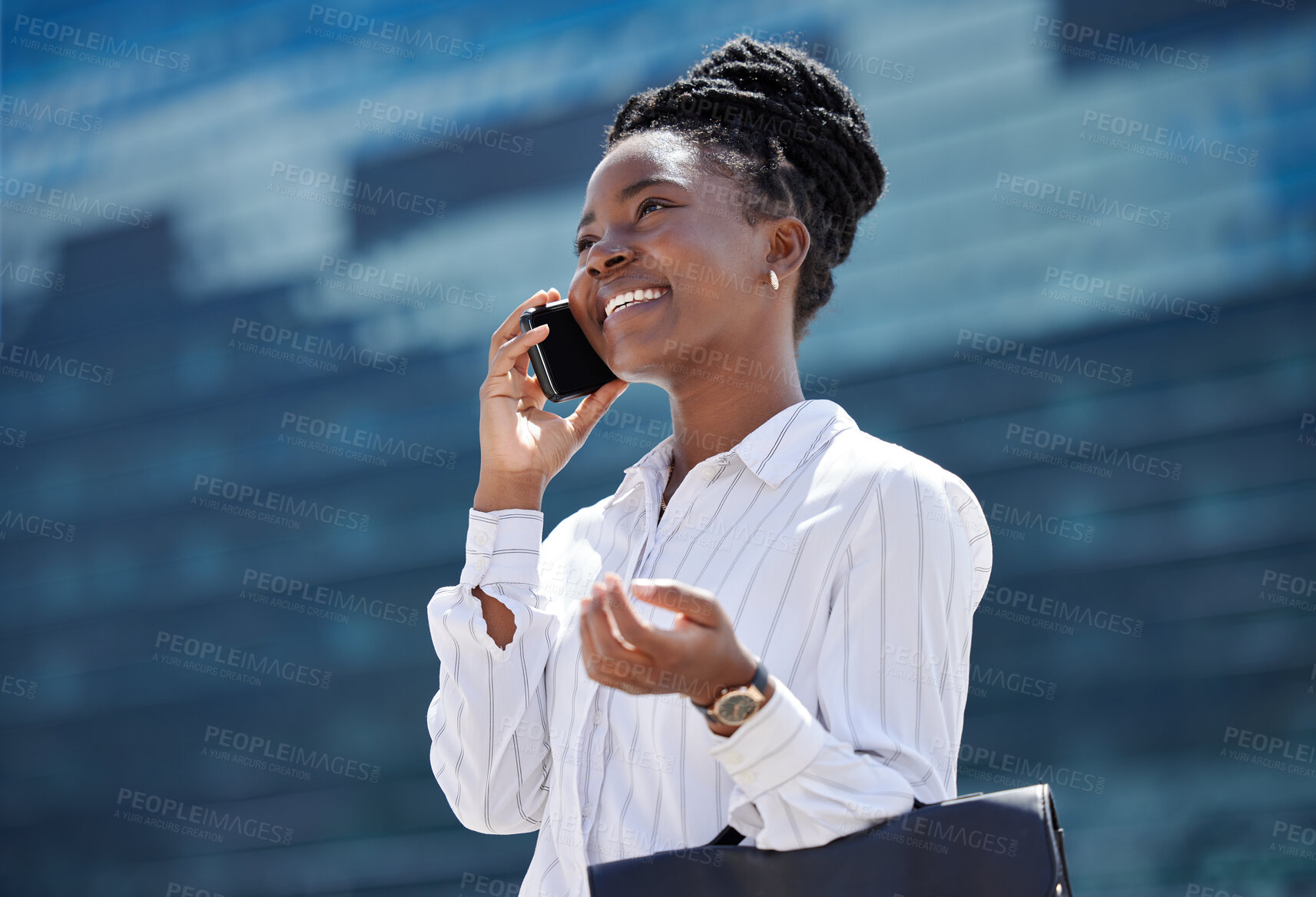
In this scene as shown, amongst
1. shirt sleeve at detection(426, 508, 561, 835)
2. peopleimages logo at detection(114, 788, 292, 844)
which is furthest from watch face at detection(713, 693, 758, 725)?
peopleimages logo at detection(114, 788, 292, 844)

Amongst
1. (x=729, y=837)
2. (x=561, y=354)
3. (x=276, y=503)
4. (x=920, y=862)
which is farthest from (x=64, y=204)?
(x=920, y=862)

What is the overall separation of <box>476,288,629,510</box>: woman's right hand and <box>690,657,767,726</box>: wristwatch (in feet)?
2.36

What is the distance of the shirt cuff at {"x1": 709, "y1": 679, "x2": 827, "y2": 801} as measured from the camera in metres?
1.17

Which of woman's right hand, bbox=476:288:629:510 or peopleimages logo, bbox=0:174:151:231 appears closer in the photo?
woman's right hand, bbox=476:288:629:510

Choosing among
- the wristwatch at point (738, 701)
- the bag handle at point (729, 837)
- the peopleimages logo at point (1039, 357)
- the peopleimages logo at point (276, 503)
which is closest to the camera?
the wristwatch at point (738, 701)

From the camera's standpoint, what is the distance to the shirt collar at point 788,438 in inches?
64.3

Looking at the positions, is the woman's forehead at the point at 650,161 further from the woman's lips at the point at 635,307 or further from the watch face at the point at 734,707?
the watch face at the point at 734,707

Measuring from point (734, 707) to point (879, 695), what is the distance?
0.26 m

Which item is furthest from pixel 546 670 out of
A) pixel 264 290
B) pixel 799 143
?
pixel 264 290

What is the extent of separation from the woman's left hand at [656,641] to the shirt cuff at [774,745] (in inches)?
3.0

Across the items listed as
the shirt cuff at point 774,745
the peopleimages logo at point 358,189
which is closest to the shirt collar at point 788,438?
the shirt cuff at point 774,745

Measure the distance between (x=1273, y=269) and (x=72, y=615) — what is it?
800cm

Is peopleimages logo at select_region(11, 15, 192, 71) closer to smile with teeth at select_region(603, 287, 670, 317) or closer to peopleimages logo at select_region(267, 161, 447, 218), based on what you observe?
peopleimages logo at select_region(267, 161, 447, 218)

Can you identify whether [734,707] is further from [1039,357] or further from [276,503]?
[276,503]
